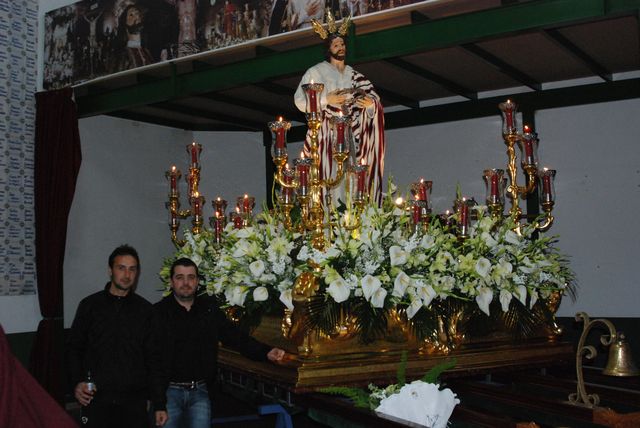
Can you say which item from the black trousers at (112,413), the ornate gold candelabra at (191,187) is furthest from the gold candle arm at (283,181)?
the ornate gold candelabra at (191,187)

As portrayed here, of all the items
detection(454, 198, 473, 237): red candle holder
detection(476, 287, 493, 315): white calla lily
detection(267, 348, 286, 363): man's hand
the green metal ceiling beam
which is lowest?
detection(267, 348, 286, 363): man's hand

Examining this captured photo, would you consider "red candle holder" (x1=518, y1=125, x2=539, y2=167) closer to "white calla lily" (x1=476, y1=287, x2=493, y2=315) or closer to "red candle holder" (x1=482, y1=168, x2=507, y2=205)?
"red candle holder" (x1=482, y1=168, x2=507, y2=205)

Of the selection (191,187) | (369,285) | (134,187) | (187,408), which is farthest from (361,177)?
(134,187)

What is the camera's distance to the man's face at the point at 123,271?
5.77m

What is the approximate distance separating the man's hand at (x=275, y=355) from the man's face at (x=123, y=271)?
120cm

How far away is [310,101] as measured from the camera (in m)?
5.74

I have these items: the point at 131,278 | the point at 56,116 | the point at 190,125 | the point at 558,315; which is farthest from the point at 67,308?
the point at 558,315

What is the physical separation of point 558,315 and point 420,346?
651 centimetres

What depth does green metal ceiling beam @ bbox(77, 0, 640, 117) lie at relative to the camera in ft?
24.5

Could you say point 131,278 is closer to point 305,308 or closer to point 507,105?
point 305,308

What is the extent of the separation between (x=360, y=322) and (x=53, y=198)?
690cm

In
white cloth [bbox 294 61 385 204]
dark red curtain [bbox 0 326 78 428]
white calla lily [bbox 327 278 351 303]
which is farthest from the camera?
white cloth [bbox 294 61 385 204]

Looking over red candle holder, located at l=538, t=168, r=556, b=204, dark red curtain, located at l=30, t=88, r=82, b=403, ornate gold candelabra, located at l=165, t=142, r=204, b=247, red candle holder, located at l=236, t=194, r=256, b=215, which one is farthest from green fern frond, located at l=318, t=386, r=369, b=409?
dark red curtain, located at l=30, t=88, r=82, b=403

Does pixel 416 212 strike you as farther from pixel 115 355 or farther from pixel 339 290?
pixel 115 355
